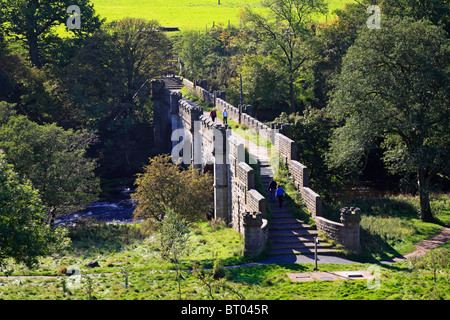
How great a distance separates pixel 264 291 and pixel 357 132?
13970 millimetres

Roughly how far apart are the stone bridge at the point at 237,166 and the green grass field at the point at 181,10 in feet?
A: 207

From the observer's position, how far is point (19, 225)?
24953 millimetres

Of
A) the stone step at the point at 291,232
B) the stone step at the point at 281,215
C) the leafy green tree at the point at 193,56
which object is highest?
the leafy green tree at the point at 193,56

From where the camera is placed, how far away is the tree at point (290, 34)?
7281 cm

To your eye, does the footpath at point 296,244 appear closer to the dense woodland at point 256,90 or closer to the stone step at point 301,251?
the stone step at point 301,251

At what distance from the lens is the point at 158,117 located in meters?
74.7

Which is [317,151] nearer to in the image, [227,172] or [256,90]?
[227,172]

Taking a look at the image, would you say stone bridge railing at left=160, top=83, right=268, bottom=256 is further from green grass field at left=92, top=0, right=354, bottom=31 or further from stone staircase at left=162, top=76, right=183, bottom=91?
green grass field at left=92, top=0, right=354, bottom=31

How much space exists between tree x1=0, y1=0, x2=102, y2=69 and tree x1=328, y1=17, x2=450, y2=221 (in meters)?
50.0

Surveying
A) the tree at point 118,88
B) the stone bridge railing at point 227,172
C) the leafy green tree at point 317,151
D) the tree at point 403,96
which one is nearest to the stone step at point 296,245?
the stone bridge railing at point 227,172

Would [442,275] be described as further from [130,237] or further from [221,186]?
[130,237]

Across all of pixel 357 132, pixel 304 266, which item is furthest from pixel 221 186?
pixel 304 266

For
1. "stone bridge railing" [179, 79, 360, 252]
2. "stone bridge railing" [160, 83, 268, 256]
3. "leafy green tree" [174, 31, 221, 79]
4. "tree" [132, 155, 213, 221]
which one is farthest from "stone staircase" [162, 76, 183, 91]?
"tree" [132, 155, 213, 221]

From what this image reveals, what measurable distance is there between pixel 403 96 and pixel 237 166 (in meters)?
10.9
